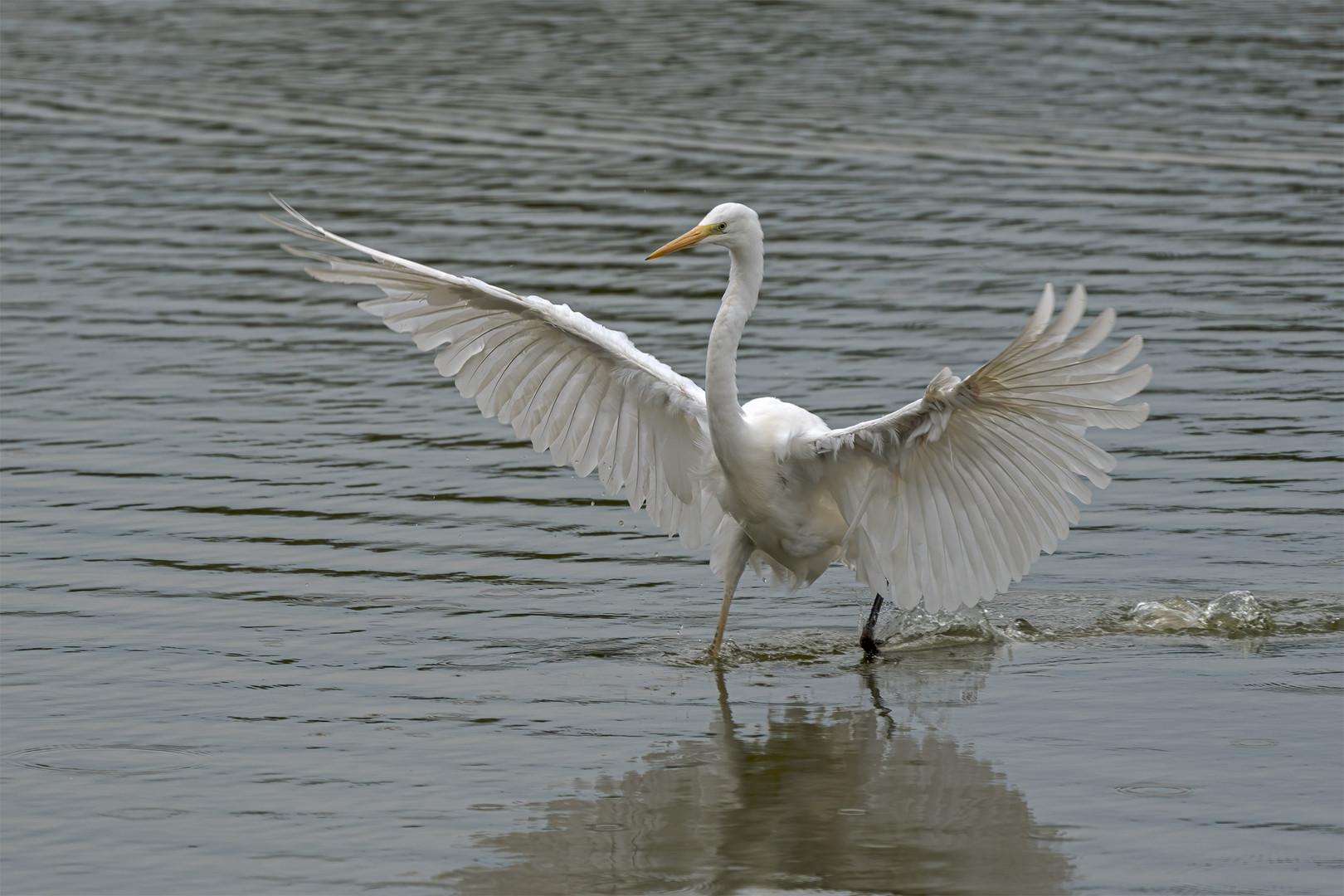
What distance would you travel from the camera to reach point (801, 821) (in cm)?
689

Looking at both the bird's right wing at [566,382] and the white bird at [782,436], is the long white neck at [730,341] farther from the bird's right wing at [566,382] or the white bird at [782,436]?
the bird's right wing at [566,382]

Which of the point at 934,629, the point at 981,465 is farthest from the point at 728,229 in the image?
the point at 934,629

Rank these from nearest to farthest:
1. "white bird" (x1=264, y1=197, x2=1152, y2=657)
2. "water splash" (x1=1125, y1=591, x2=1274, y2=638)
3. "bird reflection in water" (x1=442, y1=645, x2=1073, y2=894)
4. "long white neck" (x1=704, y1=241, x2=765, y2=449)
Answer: "bird reflection in water" (x1=442, y1=645, x2=1073, y2=894) → "white bird" (x1=264, y1=197, x2=1152, y2=657) → "long white neck" (x1=704, y1=241, x2=765, y2=449) → "water splash" (x1=1125, y1=591, x2=1274, y2=638)

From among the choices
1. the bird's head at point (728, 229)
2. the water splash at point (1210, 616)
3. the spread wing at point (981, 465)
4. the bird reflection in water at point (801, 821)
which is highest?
the bird's head at point (728, 229)

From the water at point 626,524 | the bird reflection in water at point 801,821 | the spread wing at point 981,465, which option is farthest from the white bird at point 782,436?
the bird reflection in water at point 801,821

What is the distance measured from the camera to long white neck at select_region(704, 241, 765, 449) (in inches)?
324

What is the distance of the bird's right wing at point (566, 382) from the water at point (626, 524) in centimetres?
66

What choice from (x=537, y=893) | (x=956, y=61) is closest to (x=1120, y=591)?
(x=537, y=893)

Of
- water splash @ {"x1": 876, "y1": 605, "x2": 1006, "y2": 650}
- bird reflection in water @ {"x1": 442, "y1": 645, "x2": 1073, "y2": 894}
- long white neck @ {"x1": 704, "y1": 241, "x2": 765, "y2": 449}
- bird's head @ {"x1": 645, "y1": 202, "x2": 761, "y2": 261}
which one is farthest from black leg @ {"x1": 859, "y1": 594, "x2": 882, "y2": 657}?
bird's head @ {"x1": 645, "y1": 202, "x2": 761, "y2": 261}

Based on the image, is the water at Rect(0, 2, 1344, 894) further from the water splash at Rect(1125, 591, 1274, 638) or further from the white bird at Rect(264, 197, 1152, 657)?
the white bird at Rect(264, 197, 1152, 657)

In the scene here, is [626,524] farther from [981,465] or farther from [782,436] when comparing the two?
[981,465]

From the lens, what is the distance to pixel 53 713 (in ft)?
25.9

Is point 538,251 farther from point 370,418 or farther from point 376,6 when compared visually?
point 376,6

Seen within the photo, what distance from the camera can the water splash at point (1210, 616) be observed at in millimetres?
8820
